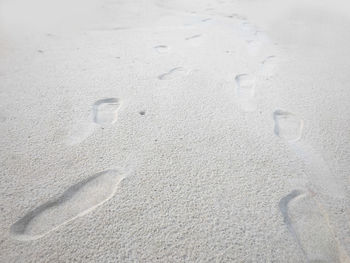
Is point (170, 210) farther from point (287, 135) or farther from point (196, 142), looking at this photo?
point (287, 135)

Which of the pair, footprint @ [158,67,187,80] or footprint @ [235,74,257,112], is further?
footprint @ [158,67,187,80]

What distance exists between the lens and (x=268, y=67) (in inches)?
84.1

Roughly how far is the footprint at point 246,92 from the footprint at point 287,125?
0.15m

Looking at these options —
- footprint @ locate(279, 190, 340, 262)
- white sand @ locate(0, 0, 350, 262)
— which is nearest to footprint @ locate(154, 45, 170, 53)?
white sand @ locate(0, 0, 350, 262)

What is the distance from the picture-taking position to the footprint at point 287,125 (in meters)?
1.45

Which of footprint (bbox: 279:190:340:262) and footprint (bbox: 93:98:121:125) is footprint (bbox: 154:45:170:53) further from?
footprint (bbox: 279:190:340:262)

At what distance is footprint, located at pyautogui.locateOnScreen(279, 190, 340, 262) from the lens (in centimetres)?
96

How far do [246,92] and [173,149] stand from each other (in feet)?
2.40

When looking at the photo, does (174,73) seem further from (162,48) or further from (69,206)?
(69,206)

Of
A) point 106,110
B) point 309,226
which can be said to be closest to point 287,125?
point 309,226

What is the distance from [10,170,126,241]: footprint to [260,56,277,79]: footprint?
133 cm

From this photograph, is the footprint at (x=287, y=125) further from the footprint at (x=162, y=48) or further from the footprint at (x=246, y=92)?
the footprint at (x=162, y=48)

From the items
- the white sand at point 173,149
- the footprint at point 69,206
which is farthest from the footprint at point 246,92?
the footprint at point 69,206

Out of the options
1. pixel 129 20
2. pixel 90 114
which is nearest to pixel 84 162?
pixel 90 114
